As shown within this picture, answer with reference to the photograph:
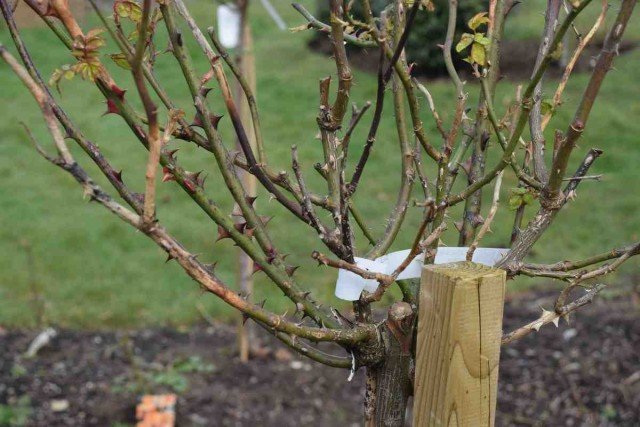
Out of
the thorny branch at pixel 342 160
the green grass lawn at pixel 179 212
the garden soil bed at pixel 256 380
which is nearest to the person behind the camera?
the thorny branch at pixel 342 160

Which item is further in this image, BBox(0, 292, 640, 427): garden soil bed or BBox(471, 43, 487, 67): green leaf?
BBox(0, 292, 640, 427): garden soil bed

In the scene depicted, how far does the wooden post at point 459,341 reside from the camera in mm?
1282

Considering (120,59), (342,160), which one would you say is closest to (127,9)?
(120,59)

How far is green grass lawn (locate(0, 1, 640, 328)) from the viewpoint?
16.0ft

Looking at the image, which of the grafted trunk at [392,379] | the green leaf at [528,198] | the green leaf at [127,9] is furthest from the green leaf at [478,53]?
the green leaf at [127,9]

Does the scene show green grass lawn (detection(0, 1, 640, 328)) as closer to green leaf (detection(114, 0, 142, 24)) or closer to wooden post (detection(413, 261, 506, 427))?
green leaf (detection(114, 0, 142, 24))

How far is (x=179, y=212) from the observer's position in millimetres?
6113

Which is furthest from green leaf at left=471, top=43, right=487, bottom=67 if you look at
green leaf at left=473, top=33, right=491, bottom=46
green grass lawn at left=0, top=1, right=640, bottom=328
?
green grass lawn at left=0, top=1, right=640, bottom=328

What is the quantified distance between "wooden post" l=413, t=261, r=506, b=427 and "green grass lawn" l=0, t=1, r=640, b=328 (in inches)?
81.4

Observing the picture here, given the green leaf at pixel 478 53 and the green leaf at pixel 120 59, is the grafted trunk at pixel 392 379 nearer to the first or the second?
the green leaf at pixel 478 53

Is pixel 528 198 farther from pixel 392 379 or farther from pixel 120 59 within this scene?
pixel 120 59

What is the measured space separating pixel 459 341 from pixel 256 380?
2821mm

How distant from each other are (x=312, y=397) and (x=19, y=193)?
395 cm

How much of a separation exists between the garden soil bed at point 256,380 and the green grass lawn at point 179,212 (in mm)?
422
